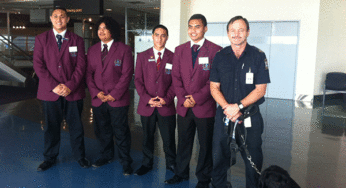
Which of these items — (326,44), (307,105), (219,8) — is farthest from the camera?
(219,8)

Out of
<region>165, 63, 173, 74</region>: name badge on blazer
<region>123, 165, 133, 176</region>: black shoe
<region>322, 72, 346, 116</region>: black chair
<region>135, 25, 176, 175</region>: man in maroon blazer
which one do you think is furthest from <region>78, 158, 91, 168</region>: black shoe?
<region>322, 72, 346, 116</region>: black chair

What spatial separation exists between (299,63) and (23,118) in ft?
25.8

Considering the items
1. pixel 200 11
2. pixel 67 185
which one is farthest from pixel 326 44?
pixel 67 185

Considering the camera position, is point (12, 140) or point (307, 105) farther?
point (307, 105)

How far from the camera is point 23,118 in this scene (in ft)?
19.4

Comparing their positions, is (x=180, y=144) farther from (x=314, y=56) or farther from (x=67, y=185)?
(x=314, y=56)

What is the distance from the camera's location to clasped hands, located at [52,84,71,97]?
320 cm

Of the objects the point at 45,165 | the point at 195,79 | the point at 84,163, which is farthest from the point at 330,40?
the point at 45,165

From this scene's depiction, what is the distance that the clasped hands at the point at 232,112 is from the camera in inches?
92.7

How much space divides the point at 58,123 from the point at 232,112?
218 centimetres

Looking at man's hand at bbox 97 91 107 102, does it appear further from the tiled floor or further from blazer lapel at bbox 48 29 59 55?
the tiled floor

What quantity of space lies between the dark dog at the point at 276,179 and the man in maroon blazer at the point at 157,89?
5.14 feet

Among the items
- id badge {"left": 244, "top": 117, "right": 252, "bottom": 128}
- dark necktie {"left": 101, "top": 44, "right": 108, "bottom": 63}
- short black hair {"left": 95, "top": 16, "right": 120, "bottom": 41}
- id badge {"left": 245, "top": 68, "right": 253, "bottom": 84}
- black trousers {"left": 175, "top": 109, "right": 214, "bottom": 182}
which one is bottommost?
black trousers {"left": 175, "top": 109, "right": 214, "bottom": 182}

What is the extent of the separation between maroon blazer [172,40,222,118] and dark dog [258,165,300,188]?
114 centimetres
